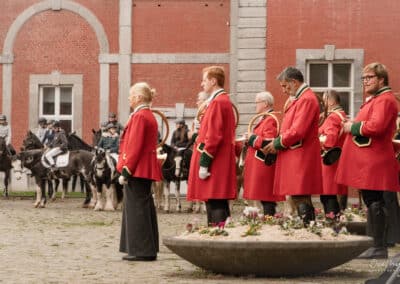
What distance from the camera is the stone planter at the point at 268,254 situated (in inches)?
392

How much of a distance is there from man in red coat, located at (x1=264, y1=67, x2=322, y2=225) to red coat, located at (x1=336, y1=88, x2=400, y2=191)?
1.85 feet

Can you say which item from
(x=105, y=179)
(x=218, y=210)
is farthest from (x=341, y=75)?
(x=218, y=210)

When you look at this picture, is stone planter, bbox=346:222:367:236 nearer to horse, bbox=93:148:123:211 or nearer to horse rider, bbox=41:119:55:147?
horse, bbox=93:148:123:211

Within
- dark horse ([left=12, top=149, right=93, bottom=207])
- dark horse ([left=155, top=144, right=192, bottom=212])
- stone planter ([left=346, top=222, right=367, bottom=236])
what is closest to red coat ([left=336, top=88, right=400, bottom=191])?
stone planter ([left=346, top=222, right=367, bottom=236])

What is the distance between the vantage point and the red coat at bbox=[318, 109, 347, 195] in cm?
1357

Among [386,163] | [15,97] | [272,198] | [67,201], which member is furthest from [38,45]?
[386,163]

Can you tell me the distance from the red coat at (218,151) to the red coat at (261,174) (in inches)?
75.2

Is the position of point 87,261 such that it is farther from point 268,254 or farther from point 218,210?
point 268,254

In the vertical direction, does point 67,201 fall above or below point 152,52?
below

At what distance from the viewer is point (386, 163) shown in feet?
38.8

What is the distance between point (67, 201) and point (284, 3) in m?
6.35

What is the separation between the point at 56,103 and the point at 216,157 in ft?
66.3

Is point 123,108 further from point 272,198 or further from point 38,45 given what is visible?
point 272,198

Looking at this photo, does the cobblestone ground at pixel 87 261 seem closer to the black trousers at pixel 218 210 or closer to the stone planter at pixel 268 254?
the stone planter at pixel 268 254
